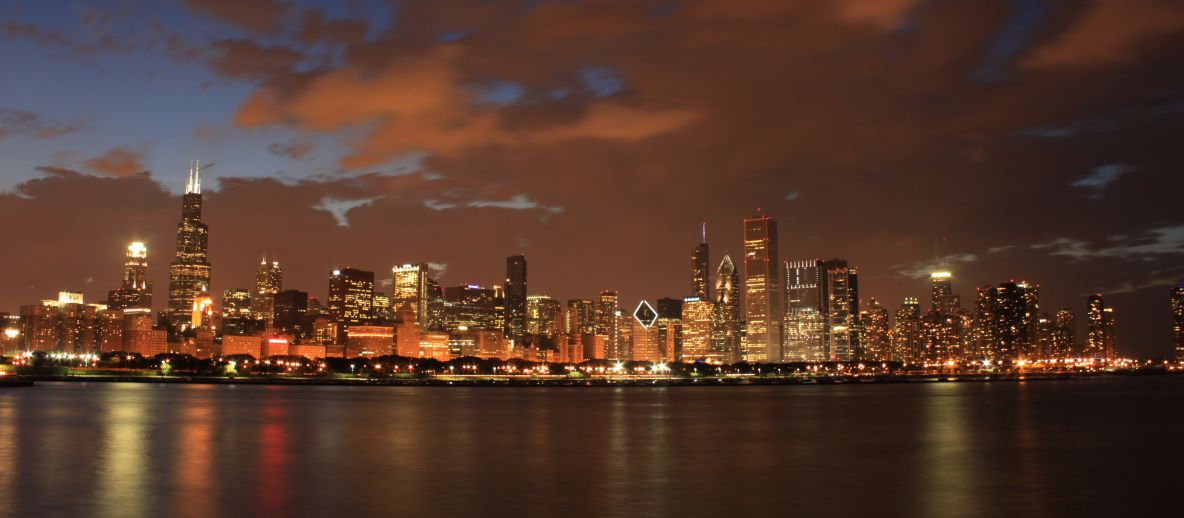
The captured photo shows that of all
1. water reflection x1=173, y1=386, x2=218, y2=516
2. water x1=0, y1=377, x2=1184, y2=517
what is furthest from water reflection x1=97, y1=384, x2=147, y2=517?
water reflection x1=173, y1=386, x2=218, y2=516

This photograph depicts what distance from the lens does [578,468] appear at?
109 ft

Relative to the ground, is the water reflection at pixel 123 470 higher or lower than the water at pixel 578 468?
higher

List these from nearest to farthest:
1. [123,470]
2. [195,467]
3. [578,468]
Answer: [123,470] < [195,467] < [578,468]

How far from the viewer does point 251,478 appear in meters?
29.5

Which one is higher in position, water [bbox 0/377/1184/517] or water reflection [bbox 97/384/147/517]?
water reflection [bbox 97/384/147/517]

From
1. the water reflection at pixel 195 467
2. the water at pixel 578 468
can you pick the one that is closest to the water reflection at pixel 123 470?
the water at pixel 578 468

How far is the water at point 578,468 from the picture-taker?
960 inches

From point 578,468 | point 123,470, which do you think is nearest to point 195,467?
point 123,470

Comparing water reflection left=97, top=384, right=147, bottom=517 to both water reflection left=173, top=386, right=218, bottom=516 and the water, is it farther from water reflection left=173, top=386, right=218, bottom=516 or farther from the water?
water reflection left=173, top=386, right=218, bottom=516

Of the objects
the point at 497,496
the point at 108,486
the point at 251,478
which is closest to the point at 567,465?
the point at 497,496

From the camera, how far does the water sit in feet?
80.0

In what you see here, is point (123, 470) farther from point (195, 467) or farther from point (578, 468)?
point (578, 468)

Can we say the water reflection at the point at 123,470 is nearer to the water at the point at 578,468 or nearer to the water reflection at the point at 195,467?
the water at the point at 578,468

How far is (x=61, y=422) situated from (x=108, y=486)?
33.8m
